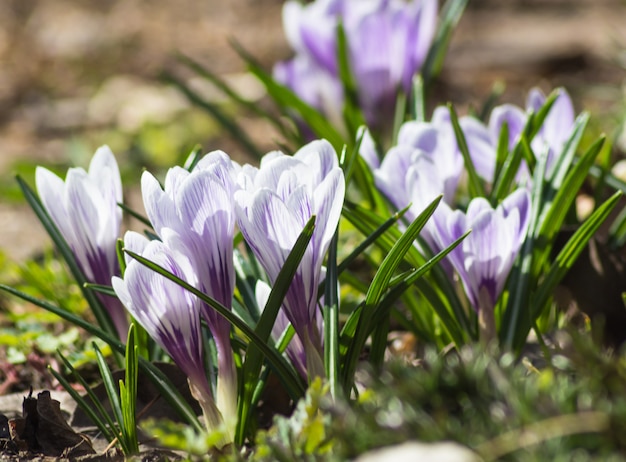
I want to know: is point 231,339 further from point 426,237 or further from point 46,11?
point 46,11

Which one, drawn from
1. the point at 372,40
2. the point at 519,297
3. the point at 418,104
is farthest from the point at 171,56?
the point at 519,297

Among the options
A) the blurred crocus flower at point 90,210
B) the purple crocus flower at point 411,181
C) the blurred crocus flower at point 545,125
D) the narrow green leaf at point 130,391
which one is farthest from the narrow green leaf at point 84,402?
the blurred crocus flower at point 545,125

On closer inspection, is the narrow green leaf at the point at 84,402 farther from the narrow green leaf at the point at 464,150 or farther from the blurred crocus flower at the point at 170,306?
the narrow green leaf at the point at 464,150

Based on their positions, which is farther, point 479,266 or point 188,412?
point 479,266

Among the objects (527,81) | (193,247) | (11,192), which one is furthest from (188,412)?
(527,81)

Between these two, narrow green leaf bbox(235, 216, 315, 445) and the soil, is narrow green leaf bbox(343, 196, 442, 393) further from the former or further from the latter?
the soil

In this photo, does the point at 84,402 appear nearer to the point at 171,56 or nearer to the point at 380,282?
the point at 380,282
